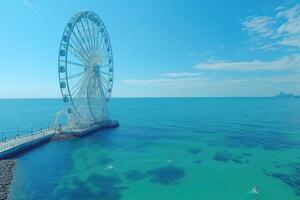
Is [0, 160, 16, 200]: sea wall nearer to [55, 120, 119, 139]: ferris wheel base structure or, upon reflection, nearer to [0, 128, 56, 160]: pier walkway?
[0, 128, 56, 160]: pier walkway

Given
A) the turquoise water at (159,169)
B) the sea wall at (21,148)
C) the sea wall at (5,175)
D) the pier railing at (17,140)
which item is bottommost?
the turquoise water at (159,169)

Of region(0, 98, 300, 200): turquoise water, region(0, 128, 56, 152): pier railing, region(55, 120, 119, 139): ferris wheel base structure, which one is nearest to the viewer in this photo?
region(0, 98, 300, 200): turquoise water

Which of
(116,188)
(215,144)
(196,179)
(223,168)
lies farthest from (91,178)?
(215,144)

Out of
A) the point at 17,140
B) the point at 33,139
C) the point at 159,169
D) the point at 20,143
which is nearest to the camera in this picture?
the point at 159,169

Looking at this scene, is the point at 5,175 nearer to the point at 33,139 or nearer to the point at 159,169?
the point at 33,139

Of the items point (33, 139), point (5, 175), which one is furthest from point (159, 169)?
point (33, 139)

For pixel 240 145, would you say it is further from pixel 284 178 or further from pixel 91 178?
pixel 91 178

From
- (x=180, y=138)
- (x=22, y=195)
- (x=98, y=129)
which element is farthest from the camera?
(x=98, y=129)

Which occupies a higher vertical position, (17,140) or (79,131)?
(79,131)

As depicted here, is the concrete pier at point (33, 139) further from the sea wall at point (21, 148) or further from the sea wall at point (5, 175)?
the sea wall at point (5, 175)

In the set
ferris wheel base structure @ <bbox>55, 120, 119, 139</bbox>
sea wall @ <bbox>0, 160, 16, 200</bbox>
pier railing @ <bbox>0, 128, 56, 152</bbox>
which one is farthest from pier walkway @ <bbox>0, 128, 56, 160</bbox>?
sea wall @ <bbox>0, 160, 16, 200</bbox>

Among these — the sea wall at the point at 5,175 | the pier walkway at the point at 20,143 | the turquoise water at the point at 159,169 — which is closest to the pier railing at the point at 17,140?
the pier walkway at the point at 20,143
